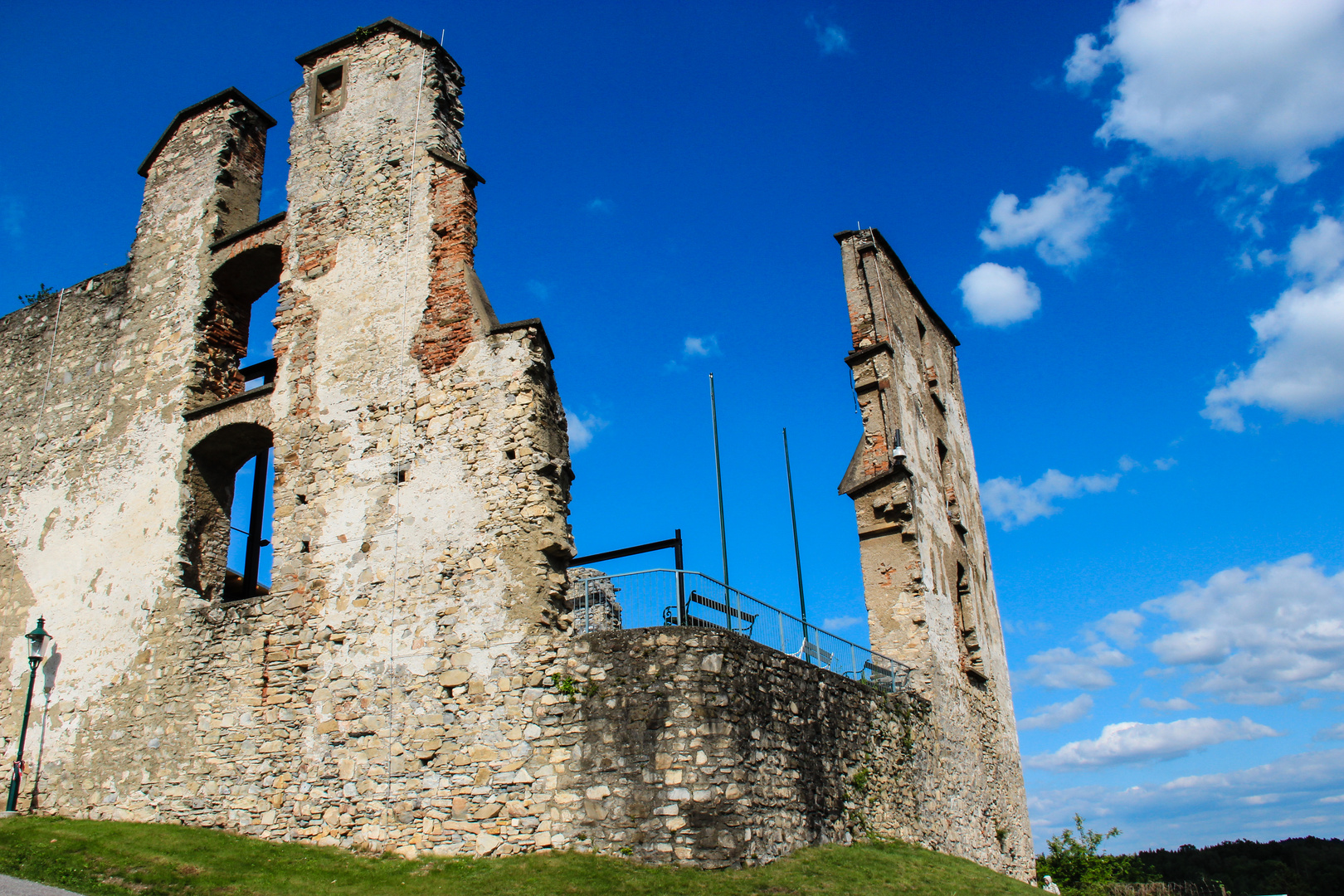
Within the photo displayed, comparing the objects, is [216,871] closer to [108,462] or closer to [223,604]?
[223,604]

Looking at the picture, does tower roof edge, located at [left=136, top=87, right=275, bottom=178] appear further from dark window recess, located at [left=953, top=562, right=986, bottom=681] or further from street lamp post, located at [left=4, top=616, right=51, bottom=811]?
dark window recess, located at [left=953, top=562, right=986, bottom=681]

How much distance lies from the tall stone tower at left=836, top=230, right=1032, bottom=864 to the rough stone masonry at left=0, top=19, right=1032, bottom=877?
0.10 m

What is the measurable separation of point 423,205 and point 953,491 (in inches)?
477

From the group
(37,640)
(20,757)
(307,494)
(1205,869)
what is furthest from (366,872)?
(1205,869)

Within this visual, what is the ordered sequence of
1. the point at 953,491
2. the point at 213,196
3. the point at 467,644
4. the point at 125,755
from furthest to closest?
the point at 953,491 < the point at 213,196 < the point at 125,755 < the point at 467,644

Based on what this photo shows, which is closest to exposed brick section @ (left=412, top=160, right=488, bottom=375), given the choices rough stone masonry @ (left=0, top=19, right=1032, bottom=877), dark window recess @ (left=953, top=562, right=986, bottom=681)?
rough stone masonry @ (left=0, top=19, right=1032, bottom=877)

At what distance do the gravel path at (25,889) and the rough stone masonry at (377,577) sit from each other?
7.48ft

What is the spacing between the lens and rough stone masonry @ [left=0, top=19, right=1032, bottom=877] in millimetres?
9664

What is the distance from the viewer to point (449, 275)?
40.2ft

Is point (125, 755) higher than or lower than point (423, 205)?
lower

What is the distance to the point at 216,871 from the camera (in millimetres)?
9398

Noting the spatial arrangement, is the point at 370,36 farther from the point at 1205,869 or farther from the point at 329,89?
the point at 1205,869

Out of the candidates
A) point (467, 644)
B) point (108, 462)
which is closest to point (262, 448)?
point (108, 462)

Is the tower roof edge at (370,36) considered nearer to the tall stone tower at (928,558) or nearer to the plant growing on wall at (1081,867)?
the tall stone tower at (928,558)
